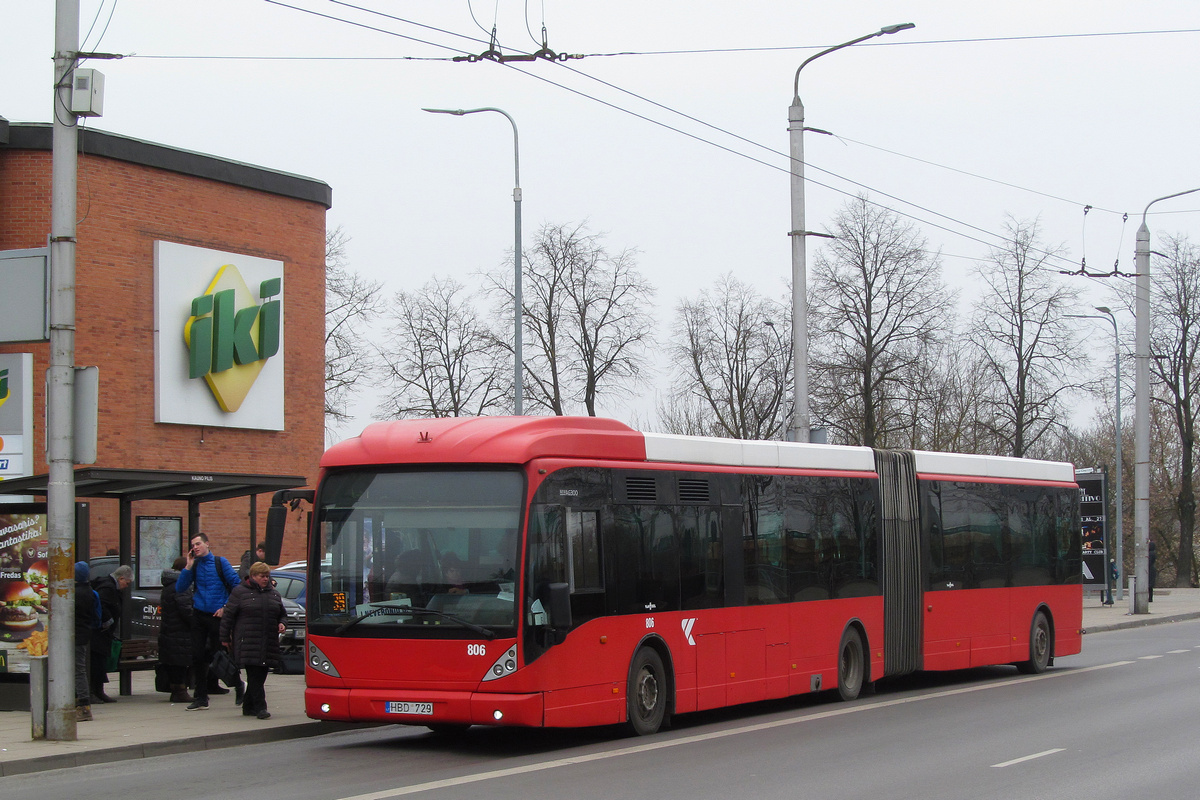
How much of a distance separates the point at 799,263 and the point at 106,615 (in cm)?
1101

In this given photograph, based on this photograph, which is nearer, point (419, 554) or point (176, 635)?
point (419, 554)

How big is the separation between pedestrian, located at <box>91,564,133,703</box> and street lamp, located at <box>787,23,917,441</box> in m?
9.42

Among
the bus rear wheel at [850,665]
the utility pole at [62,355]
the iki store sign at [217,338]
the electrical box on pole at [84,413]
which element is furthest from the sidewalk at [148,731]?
the iki store sign at [217,338]

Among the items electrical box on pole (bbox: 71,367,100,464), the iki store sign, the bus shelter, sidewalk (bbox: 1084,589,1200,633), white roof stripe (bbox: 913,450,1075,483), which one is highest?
the iki store sign

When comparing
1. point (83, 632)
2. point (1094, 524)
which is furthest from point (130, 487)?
point (1094, 524)

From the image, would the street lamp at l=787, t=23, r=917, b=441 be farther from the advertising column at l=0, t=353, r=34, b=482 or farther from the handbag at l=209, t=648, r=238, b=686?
the advertising column at l=0, t=353, r=34, b=482

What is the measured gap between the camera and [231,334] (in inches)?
1101

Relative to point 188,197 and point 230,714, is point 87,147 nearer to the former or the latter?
point 188,197

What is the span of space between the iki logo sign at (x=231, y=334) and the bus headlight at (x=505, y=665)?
696 inches

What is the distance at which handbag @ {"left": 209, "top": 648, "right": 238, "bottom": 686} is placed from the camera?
605 inches

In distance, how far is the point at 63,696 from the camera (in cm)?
1223

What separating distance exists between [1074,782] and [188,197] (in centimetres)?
2235

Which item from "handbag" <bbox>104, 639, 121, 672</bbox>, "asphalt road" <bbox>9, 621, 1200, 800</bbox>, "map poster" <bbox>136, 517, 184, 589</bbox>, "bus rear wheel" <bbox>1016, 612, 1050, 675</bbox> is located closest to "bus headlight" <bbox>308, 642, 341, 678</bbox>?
"asphalt road" <bbox>9, 621, 1200, 800</bbox>

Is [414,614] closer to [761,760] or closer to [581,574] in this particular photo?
[581,574]
